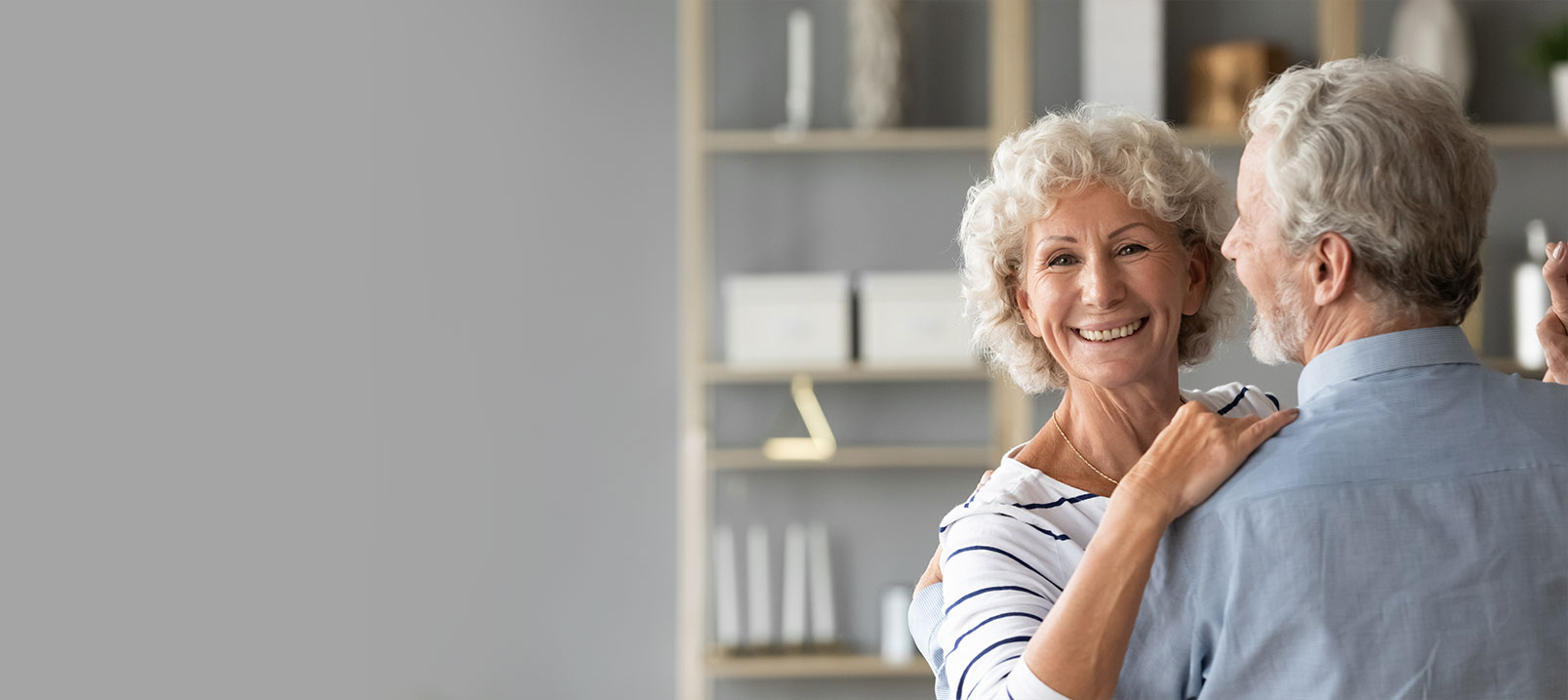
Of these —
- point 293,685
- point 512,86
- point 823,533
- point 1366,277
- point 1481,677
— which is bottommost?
point 293,685

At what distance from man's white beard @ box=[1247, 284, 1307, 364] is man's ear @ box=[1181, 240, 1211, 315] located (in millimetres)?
359

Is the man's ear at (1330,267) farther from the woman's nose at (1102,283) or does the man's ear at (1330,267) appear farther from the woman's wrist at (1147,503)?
the woman's nose at (1102,283)

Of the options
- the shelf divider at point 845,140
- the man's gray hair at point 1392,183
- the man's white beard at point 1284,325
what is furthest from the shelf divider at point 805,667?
the man's gray hair at point 1392,183

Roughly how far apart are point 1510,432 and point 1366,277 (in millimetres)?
158

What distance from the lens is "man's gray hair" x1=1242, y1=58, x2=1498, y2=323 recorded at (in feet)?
3.27

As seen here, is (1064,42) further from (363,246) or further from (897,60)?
(363,246)

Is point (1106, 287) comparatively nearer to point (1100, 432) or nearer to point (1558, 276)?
point (1100, 432)

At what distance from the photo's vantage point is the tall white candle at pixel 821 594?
3.44 meters

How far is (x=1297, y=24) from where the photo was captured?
11.7 ft

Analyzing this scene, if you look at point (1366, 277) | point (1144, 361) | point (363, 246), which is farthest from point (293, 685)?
point (1366, 277)

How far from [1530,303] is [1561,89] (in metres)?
0.57

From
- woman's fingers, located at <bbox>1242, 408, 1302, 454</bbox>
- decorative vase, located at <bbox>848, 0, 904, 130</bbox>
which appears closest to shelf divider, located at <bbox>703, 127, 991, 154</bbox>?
decorative vase, located at <bbox>848, 0, 904, 130</bbox>

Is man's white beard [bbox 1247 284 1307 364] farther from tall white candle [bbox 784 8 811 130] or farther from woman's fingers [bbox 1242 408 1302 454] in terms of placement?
tall white candle [bbox 784 8 811 130]

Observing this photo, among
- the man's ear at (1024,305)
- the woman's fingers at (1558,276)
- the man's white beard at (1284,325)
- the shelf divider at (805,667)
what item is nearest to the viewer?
the man's white beard at (1284,325)
